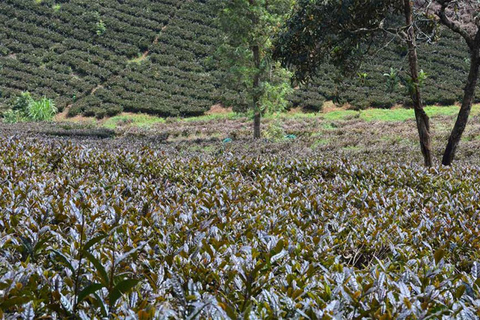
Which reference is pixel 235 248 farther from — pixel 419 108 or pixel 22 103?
pixel 22 103

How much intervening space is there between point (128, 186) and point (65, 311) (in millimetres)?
2843

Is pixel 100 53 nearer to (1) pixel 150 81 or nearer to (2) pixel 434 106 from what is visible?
(1) pixel 150 81

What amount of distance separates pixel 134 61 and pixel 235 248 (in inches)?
1609

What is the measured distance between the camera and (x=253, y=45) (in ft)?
62.4

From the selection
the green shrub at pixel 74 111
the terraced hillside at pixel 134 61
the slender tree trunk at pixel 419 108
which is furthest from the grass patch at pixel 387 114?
the green shrub at pixel 74 111

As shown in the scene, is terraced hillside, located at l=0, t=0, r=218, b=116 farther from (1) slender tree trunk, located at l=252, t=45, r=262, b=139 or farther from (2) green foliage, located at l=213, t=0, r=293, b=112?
(2) green foliage, located at l=213, t=0, r=293, b=112

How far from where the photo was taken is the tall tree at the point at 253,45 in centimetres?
1855

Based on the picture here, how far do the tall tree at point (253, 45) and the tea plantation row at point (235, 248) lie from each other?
43.8 feet

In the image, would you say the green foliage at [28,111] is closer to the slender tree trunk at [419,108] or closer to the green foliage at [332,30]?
the green foliage at [332,30]

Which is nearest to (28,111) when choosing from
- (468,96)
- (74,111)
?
(74,111)

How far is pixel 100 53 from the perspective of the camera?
4128cm

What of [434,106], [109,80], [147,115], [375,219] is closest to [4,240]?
[375,219]

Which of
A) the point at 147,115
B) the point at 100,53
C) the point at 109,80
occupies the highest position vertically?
the point at 100,53

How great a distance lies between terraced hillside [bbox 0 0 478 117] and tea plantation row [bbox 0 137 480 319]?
2896 centimetres
